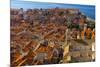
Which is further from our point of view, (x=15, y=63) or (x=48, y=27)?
(x=48, y=27)

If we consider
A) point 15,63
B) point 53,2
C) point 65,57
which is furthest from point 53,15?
point 15,63

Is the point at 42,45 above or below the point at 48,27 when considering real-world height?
below

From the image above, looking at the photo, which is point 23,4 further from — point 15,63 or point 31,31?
point 15,63

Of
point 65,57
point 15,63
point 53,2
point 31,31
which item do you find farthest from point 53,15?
point 15,63

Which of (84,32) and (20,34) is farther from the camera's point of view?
(84,32)

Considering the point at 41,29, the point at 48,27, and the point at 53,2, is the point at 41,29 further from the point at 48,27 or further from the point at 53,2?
the point at 53,2

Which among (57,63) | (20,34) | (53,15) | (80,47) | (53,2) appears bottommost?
(57,63)

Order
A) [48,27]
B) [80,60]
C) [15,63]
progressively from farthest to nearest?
[80,60] < [48,27] < [15,63]

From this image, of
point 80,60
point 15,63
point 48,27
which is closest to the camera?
point 15,63

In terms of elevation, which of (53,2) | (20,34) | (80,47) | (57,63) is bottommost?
(57,63)
